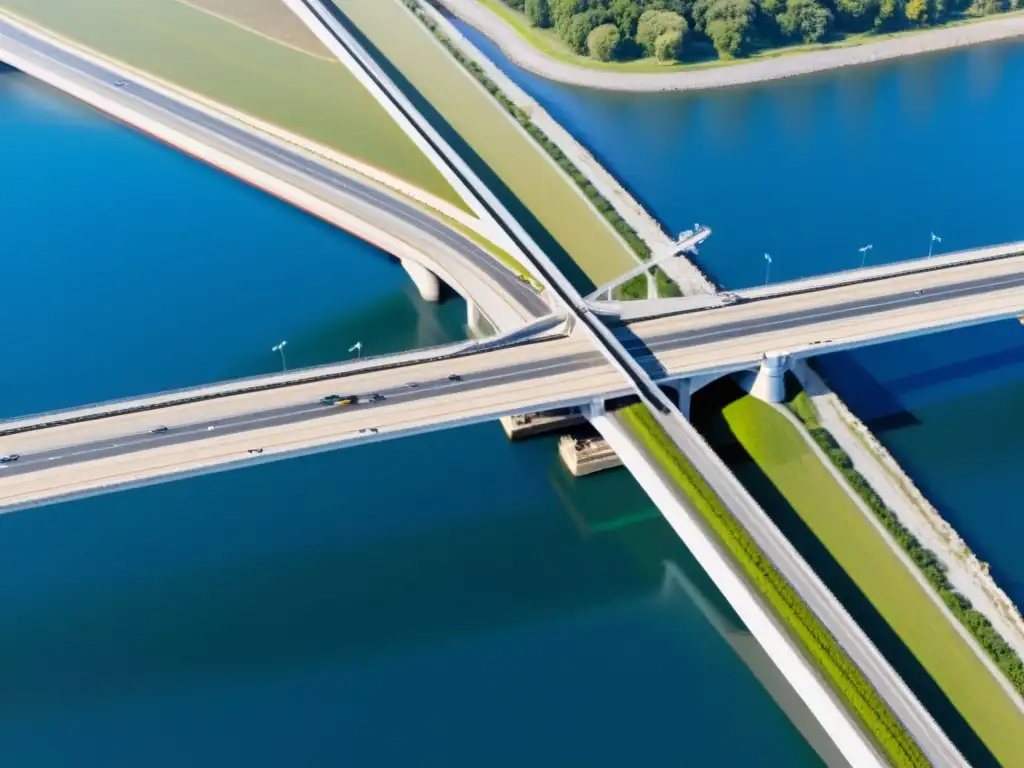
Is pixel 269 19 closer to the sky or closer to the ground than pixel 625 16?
closer to the sky

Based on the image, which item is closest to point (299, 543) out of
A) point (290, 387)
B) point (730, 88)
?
point (290, 387)

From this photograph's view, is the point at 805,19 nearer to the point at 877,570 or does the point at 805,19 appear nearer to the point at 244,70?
the point at 244,70

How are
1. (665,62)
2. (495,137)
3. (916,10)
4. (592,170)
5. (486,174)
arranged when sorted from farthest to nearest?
(916,10) < (665,62) < (495,137) < (592,170) < (486,174)

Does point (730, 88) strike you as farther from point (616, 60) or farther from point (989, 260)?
point (989, 260)

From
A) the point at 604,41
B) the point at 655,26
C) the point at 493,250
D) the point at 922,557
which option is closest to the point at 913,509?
the point at 922,557

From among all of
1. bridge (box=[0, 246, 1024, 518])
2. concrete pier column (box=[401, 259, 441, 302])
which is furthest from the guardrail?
concrete pier column (box=[401, 259, 441, 302])

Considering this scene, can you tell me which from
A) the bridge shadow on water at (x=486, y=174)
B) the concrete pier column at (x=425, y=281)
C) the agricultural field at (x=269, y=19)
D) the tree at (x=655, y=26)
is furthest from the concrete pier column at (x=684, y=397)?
the agricultural field at (x=269, y=19)

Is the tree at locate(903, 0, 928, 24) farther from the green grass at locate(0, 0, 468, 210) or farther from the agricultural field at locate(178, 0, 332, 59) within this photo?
the agricultural field at locate(178, 0, 332, 59)
